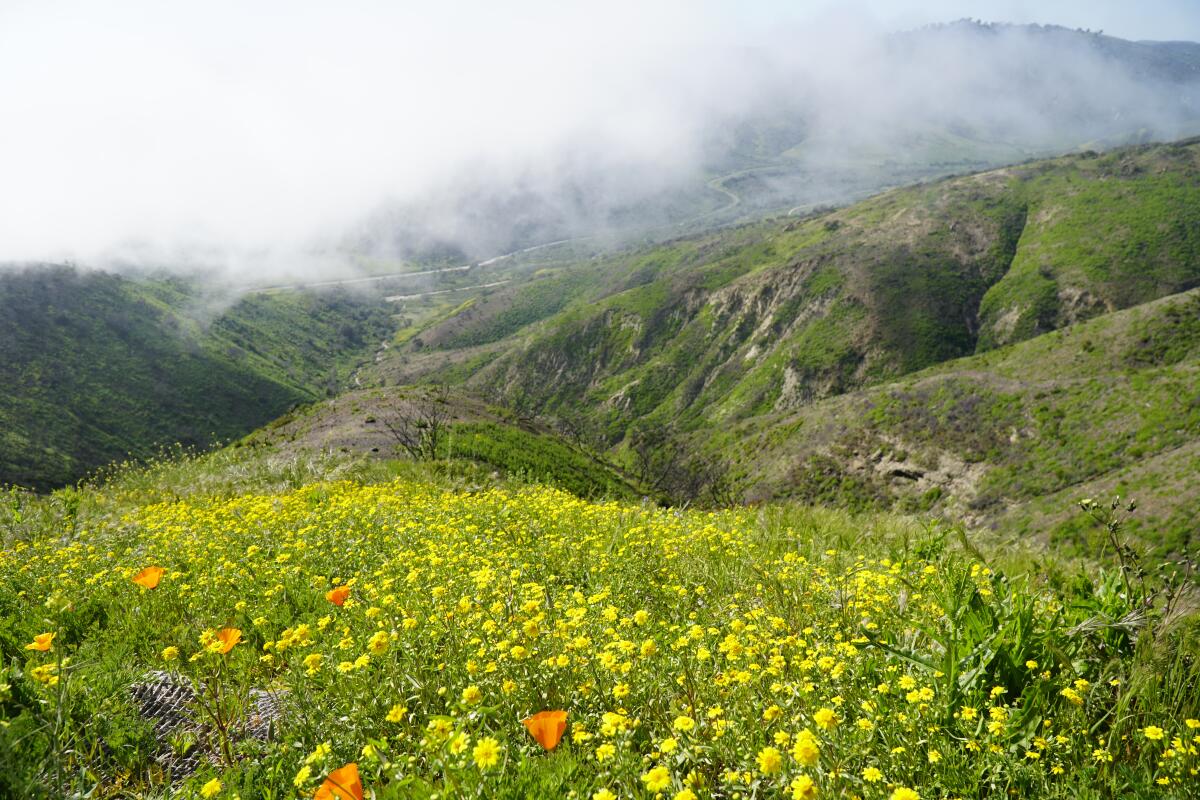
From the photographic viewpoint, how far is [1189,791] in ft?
9.02

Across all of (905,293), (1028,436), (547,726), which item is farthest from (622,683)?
(905,293)

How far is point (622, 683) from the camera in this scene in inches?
150

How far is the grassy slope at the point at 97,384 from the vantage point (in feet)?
394

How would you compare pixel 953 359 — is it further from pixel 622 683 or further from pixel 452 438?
pixel 622 683

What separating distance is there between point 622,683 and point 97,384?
18819 cm

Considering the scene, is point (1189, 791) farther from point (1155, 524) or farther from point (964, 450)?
point (964, 450)

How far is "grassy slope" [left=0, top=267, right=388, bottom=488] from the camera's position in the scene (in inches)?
4729

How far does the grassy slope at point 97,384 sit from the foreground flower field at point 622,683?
5100 inches

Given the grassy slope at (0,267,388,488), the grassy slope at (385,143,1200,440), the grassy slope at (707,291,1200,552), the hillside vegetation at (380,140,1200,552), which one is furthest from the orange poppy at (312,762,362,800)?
the grassy slope at (0,267,388,488)

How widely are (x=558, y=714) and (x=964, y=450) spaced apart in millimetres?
81611

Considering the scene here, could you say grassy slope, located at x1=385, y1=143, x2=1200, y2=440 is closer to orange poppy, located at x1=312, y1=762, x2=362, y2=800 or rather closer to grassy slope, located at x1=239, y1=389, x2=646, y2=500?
grassy slope, located at x1=239, y1=389, x2=646, y2=500

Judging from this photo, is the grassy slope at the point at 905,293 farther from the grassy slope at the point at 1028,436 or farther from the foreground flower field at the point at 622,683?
the foreground flower field at the point at 622,683

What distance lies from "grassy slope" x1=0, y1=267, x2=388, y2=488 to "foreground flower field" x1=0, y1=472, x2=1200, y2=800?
425ft

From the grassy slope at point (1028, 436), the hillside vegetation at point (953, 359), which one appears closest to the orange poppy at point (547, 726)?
the hillside vegetation at point (953, 359)
